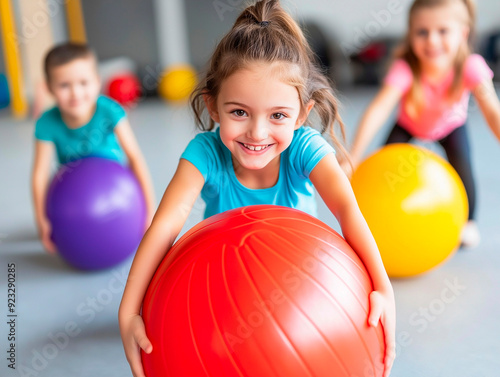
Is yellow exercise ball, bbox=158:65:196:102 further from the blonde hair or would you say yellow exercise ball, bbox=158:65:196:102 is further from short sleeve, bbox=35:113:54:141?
the blonde hair

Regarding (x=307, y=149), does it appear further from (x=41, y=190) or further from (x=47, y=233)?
(x=41, y=190)

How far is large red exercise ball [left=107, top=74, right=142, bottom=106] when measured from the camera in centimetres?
629

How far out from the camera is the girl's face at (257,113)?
1519 mm

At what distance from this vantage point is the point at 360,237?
157 cm

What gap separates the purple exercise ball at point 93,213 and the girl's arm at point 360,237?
1.17m

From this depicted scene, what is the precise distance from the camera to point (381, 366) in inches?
56.2

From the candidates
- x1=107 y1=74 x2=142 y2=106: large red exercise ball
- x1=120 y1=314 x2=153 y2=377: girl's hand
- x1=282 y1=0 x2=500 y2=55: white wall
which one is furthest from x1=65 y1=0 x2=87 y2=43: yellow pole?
x1=120 y1=314 x2=153 y2=377: girl's hand

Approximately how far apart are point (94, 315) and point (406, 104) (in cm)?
192

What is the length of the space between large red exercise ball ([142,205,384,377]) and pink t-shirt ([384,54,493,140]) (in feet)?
5.47

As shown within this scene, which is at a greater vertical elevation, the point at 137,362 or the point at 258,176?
the point at 258,176

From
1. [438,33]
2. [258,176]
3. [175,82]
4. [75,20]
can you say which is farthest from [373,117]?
[75,20]

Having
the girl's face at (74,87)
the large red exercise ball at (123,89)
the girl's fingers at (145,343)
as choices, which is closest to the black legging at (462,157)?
the girl's face at (74,87)

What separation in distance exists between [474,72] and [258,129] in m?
1.65

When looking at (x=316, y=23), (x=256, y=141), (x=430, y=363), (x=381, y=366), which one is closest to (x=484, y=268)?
(x=430, y=363)
